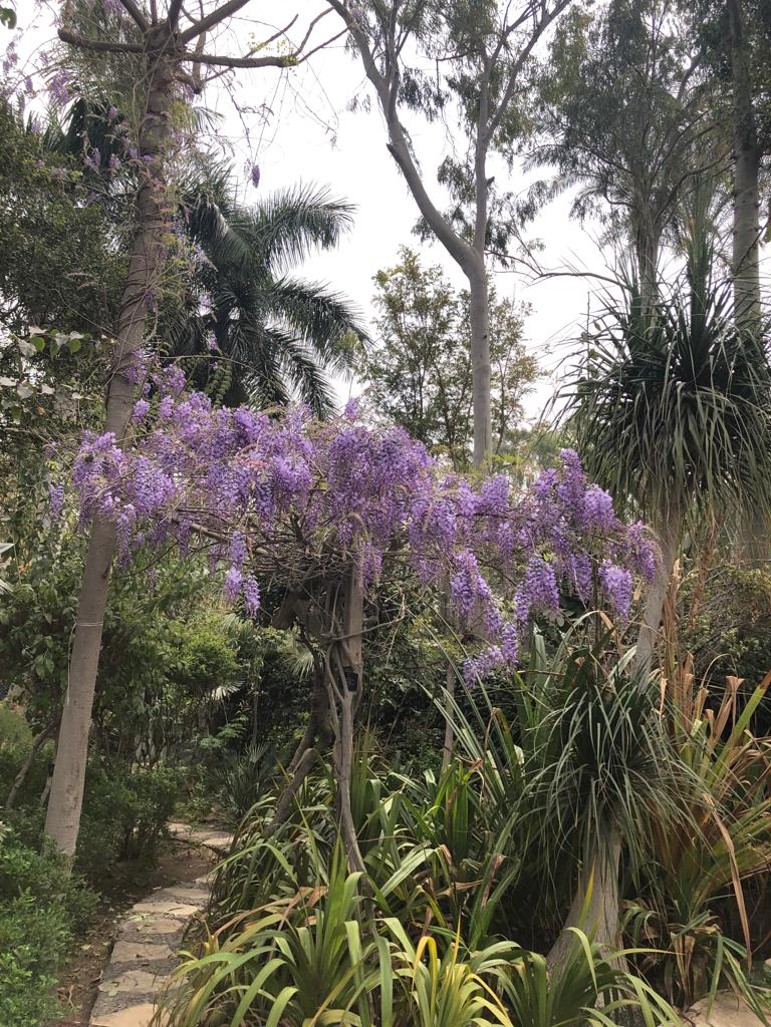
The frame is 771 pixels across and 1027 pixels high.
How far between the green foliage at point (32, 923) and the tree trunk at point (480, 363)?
687 centimetres

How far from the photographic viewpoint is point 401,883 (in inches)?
109

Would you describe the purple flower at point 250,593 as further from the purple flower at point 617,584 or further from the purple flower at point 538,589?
the purple flower at point 617,584

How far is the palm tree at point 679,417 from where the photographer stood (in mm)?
3967

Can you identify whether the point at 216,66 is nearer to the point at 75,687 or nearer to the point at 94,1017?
the point at 75,687

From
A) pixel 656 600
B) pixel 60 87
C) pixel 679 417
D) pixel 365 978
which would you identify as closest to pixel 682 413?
pixel 679 417

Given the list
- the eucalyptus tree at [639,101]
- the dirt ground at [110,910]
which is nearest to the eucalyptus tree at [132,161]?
the dirt ground at [110,910]

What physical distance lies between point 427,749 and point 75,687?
2.78m

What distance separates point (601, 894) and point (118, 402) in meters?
2.98

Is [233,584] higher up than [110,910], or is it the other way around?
[233,584]

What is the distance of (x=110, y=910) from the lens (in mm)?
3996

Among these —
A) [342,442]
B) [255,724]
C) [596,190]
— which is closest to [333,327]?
[596,190]

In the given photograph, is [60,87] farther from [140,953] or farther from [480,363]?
[480,363]

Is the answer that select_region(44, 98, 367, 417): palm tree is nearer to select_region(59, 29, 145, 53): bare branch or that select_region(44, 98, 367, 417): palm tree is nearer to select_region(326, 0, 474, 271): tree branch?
select_region(326, 0, 474, 271): tree branch

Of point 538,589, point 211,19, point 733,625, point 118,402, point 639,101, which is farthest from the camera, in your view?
point 639,101
